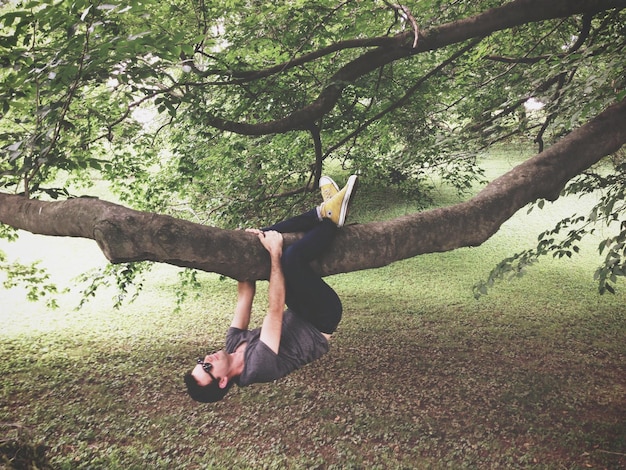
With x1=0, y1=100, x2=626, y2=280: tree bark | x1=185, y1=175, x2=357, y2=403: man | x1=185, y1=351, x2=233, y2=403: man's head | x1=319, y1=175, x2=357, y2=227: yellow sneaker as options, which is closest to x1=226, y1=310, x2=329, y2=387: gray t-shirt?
x1=185, y1=175, x2=357, y2=403: man

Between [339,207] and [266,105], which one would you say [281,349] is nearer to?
[339,207]

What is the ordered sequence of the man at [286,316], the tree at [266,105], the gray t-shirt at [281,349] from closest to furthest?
the tree at [266,105]
the man at [286,316]
the gray t-shirt at [281,349]

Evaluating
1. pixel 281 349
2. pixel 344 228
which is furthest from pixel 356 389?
pixel 344 228

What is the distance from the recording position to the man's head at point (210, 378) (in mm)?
3000

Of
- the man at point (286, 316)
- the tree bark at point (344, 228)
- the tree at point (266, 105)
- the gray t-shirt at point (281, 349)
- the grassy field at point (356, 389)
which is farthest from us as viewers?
the grassy field at point (356, 389)

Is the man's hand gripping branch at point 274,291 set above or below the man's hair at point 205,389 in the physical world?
above

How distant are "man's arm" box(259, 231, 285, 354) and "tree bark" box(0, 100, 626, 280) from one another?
5 cm

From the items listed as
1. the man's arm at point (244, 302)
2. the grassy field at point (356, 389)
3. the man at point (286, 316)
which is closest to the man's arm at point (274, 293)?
the man at point (286, 316)

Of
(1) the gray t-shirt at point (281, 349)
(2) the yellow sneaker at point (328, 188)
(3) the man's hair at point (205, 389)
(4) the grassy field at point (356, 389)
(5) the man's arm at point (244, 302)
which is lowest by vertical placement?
(4) the grassy field at point (356, 389)

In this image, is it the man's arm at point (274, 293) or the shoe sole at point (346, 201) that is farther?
the shoe sole at point (346, 201)

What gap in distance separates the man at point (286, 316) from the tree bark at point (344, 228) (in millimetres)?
99

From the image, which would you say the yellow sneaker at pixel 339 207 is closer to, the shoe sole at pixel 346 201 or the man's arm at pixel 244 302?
the shoe sole at pixel 346 201

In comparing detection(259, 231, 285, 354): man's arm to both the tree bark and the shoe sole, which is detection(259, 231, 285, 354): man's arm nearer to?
the tree bark

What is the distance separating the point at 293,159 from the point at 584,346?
185 inches
